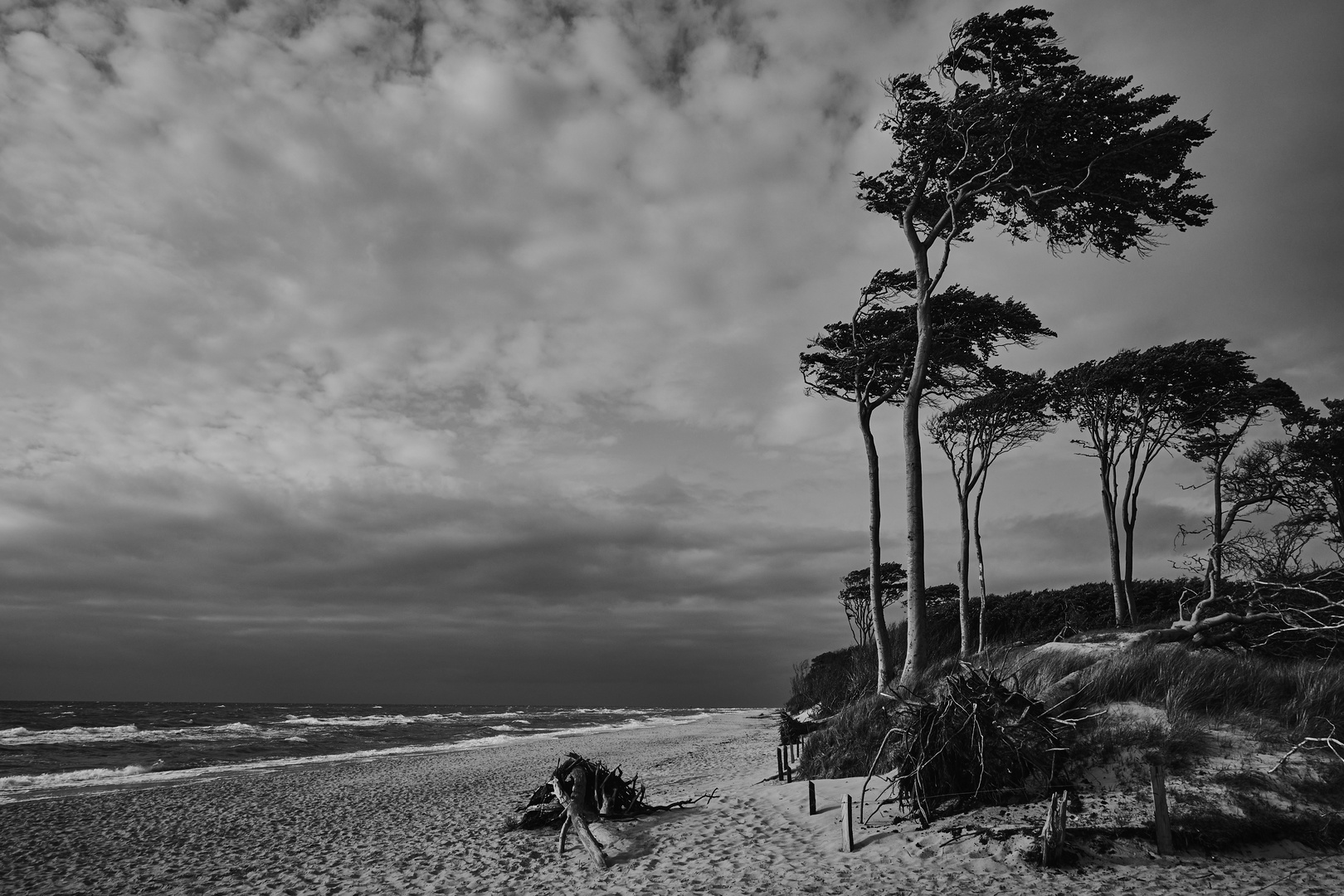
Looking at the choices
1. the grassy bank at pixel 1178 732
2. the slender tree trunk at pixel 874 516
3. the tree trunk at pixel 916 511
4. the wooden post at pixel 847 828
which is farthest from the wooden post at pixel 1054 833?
the slender tree trunk at pixel 874 516

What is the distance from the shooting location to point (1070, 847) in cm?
809

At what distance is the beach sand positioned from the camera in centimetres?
783

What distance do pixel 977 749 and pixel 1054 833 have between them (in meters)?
1.38

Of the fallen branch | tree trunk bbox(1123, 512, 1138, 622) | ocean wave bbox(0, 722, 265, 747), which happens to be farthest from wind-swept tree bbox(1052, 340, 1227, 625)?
ocean wave bbox(0, 722, 265, 747)

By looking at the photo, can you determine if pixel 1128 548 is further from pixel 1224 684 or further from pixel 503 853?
pixel 503 853

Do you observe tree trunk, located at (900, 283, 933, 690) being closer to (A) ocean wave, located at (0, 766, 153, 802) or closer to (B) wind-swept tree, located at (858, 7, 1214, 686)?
(B) wind-swept tree, located at (858, 7, 1214, 686)

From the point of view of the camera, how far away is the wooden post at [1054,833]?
7961 mm

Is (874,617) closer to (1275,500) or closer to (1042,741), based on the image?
(1042,741)

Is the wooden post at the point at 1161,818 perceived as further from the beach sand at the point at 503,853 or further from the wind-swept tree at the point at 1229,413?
the wind-swept tree at the point at 1229,413

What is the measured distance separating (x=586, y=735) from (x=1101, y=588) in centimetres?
2554

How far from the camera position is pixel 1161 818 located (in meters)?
8.03

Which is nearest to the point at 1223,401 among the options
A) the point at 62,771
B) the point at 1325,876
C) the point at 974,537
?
the point at 974,537

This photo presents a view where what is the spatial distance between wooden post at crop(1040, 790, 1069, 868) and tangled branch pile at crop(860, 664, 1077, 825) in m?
1.05

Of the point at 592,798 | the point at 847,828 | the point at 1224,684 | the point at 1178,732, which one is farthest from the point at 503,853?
the point at 1224,684
